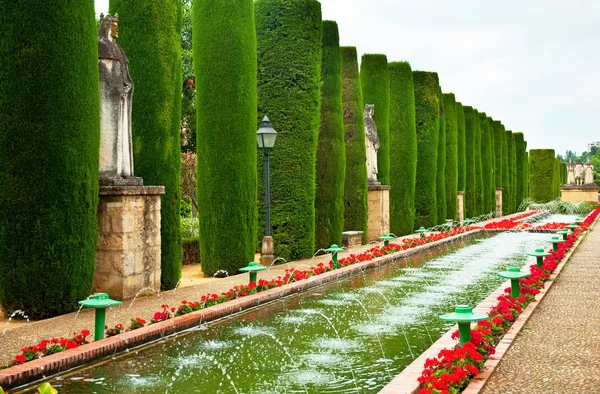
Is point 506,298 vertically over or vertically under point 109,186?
under

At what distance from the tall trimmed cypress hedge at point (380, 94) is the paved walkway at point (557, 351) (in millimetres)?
13299

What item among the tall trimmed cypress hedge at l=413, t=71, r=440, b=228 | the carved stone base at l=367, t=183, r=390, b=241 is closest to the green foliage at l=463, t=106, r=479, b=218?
the tall trimmed cypress hedge at l=413, t=71, r=440, b=228

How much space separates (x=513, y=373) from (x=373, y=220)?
17206mm

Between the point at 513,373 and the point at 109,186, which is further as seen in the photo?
the point at 109,186

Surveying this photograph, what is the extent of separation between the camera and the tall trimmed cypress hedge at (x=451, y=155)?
32.4 m

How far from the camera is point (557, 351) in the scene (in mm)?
6816

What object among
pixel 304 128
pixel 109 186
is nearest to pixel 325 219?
pixel 304 128

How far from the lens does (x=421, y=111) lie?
2895 centimetres

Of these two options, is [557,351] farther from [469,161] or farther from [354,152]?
[469,161]

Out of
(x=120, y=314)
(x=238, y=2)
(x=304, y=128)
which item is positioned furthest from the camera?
(x=304, y=128)

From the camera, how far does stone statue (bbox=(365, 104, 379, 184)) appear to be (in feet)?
74.8

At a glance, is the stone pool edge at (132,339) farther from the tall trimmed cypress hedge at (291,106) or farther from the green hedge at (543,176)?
the green hedge at (543,176)

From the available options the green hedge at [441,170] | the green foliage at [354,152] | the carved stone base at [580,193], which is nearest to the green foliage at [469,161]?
the green hedge at [441,170]

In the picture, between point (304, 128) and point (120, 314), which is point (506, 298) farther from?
point (304, 128)
